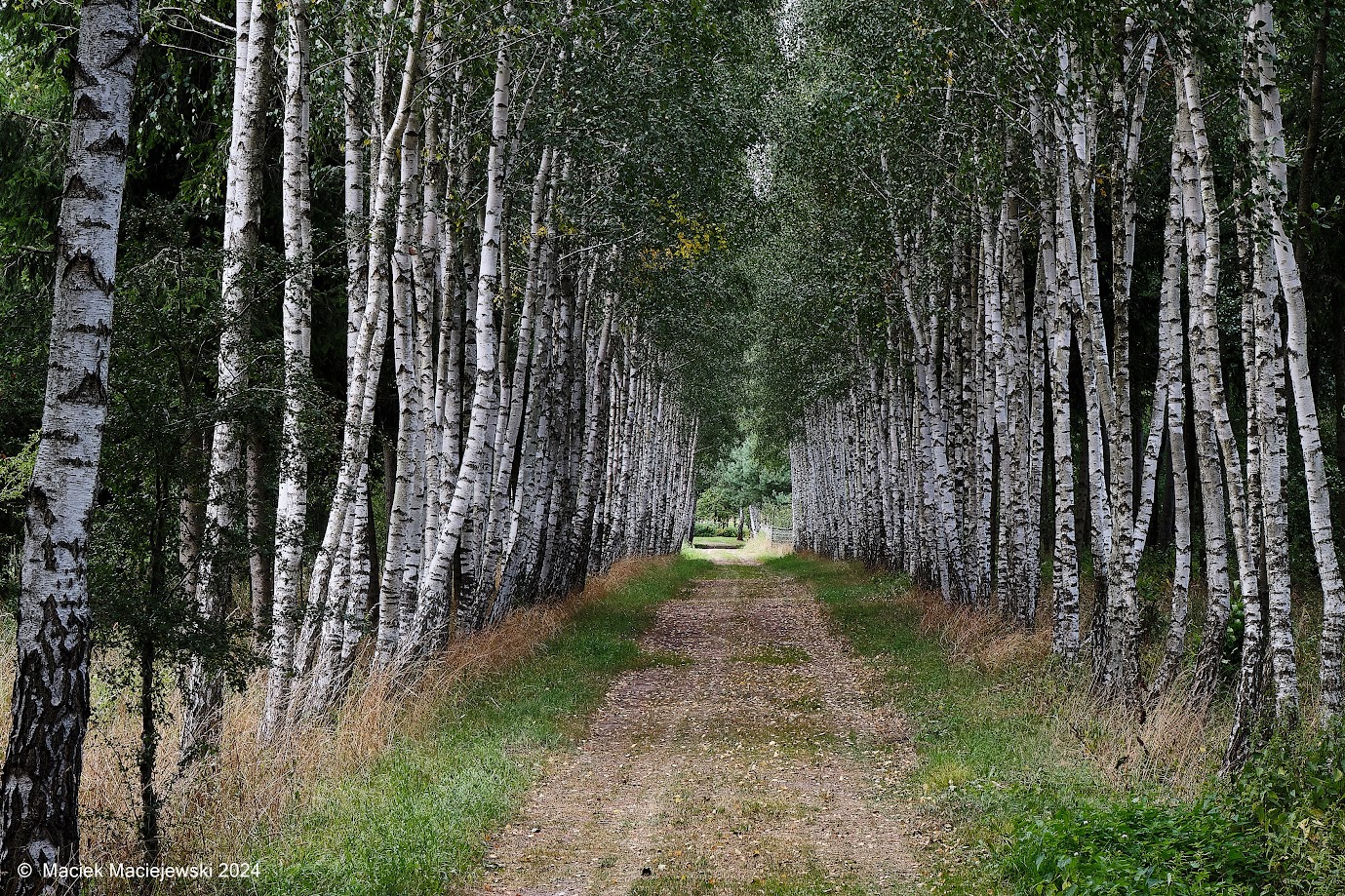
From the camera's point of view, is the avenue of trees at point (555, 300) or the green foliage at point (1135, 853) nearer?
the green foliage at point (1135, 853)

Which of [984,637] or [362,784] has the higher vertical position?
[984,637]

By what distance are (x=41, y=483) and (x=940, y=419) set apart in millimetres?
18427

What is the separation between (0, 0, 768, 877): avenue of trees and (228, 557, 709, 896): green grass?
2.88 feet

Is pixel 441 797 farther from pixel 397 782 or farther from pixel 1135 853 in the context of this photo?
pixel 1135 853

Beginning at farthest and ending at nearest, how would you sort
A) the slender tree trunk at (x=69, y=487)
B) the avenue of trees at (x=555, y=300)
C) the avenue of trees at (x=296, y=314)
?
the avenue of trees at (x=555, y=300), the avenue of trees at (x=296, y=314), the slender tree trunk at (x=69, y=487)

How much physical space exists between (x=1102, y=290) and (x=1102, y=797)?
628 inches

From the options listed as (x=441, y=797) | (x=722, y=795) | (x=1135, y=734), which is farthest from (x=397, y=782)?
(x=1135, y=734)

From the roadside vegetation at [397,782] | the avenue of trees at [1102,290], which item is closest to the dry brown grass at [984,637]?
the avenue of trees at [1102,290]

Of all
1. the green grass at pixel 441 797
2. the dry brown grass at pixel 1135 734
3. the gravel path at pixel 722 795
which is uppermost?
the dry brown grass at pixel 1135 734

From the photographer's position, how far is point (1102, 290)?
2131cm

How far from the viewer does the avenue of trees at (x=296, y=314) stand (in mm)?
4801

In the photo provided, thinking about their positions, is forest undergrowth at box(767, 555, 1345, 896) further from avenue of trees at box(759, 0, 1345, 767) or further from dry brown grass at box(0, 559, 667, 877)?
dry brown grass at box(0, 559, 667, 877)

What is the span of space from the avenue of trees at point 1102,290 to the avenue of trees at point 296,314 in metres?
2.97

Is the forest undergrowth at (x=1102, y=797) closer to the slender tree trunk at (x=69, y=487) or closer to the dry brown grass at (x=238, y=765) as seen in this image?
the dry brown grass at (x=238, y=765)
